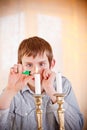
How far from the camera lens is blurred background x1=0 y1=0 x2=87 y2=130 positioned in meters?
1.44

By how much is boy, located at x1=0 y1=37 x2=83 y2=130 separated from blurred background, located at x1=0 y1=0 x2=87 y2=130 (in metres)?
0.04

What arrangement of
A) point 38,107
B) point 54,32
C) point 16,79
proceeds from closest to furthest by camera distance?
1. point 38,107
2. point 16,79
3. point 54,32

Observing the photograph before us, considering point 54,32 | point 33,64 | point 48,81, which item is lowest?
point 48,81

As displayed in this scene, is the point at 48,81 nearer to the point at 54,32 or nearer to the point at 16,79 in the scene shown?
the point at 16,79

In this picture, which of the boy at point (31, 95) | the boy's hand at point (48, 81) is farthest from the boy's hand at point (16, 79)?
the boy's hand at point (48, 81)

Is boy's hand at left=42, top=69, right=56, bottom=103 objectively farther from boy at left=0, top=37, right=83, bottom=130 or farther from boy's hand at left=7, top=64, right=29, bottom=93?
boy's hand at left=7, top=64, right=29, bottom=93

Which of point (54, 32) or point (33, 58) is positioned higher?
point (54, 32)

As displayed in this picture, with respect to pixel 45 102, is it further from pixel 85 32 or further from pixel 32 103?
pixel 85 32

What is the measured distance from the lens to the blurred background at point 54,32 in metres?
1.44

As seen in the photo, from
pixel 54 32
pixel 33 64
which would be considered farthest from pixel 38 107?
pixel 54 32

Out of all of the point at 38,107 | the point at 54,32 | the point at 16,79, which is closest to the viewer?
the point at 38,107

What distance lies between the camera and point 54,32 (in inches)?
59.0

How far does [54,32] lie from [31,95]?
41 centimetres

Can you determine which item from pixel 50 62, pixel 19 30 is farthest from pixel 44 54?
pixel 19 30
